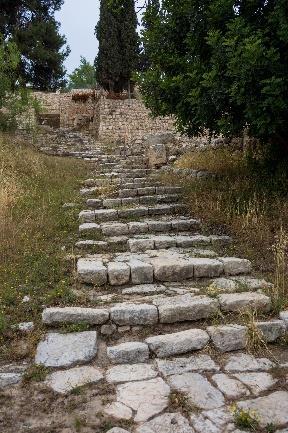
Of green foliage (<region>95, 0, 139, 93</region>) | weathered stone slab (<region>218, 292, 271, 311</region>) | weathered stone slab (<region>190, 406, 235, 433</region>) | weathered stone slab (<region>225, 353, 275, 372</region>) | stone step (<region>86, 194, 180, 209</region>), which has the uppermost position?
green foliage (<region>95, 0, 139, 93</region>)

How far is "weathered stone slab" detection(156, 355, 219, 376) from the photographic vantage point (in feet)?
10.7

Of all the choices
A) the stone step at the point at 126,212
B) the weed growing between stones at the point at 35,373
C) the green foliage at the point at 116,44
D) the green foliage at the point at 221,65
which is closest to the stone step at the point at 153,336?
the weed growing between stones at the point at 35,373

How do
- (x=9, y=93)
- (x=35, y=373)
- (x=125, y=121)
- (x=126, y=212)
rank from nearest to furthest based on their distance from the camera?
(x=35, y=373) → (x=126, y=212) → (x=9, y=93) → (x=125, y=121)

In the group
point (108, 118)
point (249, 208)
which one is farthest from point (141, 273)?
point (108, 118)

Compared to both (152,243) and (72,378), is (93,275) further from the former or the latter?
(72,378)

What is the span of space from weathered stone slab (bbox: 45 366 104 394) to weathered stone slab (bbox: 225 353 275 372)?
3.48 ft

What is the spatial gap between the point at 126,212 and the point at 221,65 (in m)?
3.00

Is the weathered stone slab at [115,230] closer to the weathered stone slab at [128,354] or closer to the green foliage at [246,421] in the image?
the weathered stone slab at [128,354]

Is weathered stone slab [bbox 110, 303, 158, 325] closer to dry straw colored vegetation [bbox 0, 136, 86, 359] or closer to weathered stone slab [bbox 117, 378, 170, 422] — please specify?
dry straw colored vegetation [bbox 0, 136, 86, 359]

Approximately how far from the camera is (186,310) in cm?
394

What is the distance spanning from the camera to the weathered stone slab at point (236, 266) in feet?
16.2

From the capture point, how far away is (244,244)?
5.69 meters

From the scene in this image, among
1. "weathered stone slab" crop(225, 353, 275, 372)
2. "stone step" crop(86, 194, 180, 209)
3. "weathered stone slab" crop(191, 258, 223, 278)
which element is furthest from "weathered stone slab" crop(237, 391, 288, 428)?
"stone step" crop(86, 194, 180, 209)

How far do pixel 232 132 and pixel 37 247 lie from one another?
3.18 metres
